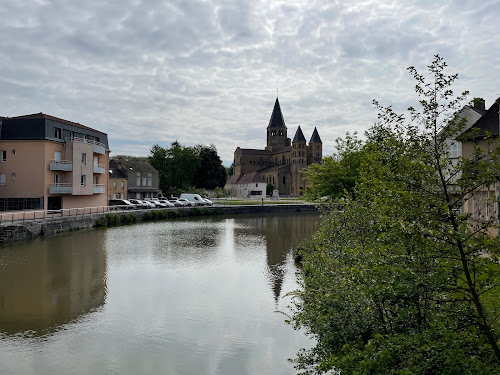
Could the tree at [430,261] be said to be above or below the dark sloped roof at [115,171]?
below

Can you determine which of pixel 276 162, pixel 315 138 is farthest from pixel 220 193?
pixel 276 162

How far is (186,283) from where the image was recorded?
1727cm

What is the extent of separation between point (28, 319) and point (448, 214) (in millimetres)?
12221

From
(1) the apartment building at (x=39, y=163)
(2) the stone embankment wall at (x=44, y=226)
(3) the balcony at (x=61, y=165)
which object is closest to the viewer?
(2) the stone embankment wall at (x=44, y=226)

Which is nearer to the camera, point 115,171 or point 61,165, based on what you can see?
point 61,165

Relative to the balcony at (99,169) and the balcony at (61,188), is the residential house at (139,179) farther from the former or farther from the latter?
the balcony at (61,188)

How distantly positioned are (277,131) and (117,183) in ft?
265

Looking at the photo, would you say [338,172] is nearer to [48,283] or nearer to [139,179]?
[48,283]

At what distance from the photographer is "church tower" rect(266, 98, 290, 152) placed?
439 feet

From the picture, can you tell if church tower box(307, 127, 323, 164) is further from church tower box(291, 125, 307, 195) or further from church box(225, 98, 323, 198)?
church tower box(291, 125, 307, 195)

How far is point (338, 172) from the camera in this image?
23.6 metres

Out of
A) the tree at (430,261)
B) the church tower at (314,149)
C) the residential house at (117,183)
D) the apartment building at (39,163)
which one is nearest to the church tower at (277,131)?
the church tower at (314,149)

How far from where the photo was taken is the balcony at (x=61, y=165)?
3672 centimetres

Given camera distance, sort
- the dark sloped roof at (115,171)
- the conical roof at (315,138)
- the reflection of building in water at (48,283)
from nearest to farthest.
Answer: the reflection of building in water at (48,283) → the dark sloped roof at (115,171) → the conical roof at (315,138)
